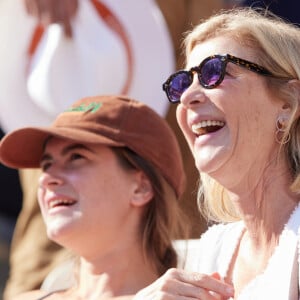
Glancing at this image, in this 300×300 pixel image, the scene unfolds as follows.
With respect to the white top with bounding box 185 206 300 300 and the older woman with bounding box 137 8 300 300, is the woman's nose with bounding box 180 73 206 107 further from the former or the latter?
the white top with bounding box 185 206 300 300

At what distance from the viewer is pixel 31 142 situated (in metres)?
2.29

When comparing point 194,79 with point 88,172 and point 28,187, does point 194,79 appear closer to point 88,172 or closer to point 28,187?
point 88,172

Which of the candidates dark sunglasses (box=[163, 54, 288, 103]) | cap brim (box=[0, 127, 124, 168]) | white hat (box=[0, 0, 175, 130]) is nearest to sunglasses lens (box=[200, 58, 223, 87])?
dark sunglasses (box=[163, 54, 288, 103])

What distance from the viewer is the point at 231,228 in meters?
1.77

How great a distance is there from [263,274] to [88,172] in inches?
28.0

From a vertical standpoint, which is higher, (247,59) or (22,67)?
(247,59)

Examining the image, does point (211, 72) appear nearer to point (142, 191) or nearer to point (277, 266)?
point (277, 266)

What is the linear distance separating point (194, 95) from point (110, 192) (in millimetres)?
591

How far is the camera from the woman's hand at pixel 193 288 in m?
1.57

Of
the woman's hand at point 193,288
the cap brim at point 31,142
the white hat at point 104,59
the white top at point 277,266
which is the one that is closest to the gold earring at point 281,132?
the white top at point 277,266

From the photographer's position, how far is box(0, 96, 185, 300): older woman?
2127 millimetres

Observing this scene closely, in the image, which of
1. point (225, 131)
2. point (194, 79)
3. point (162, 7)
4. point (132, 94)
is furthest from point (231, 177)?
point (162, 7)

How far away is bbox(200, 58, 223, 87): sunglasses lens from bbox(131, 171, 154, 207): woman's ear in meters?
0.63

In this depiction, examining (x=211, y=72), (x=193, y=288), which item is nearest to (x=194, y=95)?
(x=211, y=72)
